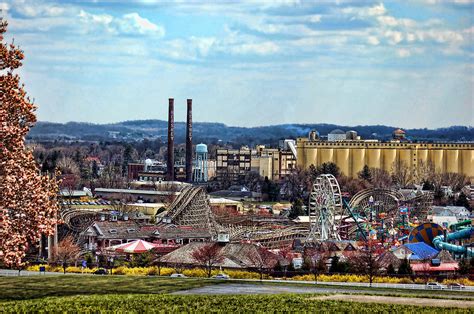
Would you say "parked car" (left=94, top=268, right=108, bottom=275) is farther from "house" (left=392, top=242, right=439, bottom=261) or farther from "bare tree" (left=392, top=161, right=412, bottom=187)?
"bare tree" (left=392, top=161, right=412, bottom=187)

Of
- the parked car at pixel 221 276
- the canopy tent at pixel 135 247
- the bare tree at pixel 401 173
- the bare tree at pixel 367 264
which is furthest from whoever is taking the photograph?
the bare tree at pixel 401 173

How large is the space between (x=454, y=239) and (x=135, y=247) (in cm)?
1925

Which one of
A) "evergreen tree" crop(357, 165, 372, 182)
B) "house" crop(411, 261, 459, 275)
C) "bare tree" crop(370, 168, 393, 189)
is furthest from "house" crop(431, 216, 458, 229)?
"evergreen tree" crop(357, 165, 372, 182)

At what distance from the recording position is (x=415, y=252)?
68.5 metres

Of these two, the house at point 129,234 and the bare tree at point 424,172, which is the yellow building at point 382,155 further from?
the house at point 129,234

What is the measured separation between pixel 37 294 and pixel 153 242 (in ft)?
109

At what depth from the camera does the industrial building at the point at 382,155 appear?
175000mm

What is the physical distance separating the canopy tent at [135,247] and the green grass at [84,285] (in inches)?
661

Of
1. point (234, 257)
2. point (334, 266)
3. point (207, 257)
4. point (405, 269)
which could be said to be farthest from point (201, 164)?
point (405, 269)

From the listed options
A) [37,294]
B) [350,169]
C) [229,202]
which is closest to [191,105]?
[350,169]

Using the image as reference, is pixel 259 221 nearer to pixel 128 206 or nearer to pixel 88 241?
pixel 128 206

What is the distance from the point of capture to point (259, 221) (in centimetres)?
10100

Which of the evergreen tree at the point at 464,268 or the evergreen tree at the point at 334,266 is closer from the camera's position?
the evergreen tree at the point at 464,268

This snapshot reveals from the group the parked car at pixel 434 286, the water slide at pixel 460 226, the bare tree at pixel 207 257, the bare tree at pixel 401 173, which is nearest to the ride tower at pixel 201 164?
the bare tree at pixel 401 173
